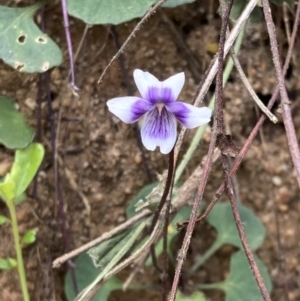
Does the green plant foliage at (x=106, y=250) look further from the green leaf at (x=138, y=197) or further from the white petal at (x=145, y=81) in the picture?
the white petal at (x=145, y=81)

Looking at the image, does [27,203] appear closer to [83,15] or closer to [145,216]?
[145,216]

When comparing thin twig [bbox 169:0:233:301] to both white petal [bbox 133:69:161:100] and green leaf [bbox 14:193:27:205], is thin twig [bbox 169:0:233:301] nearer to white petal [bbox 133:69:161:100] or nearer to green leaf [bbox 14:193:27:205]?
white petal [bbox 133:69:161:100]

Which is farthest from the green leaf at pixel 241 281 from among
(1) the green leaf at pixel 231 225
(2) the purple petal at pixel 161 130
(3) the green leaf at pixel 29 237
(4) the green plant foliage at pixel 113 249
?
(2) the purple petal at pixel 161 130

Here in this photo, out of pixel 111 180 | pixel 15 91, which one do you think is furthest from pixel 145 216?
pixel 15 91

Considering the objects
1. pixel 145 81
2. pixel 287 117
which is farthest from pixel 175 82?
pixel 287 117

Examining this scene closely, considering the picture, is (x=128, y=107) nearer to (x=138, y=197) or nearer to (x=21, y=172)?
(x=21, y=172)
